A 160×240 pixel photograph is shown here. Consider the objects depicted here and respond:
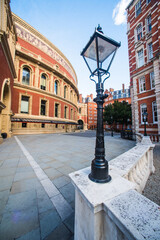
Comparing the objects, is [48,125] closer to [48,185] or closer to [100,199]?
[48,185]

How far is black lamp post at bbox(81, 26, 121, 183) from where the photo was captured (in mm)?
1262

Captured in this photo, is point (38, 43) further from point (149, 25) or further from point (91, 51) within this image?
point (91, 51)

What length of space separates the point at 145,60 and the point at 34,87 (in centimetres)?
1698

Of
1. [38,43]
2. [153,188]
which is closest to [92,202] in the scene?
[153,188]

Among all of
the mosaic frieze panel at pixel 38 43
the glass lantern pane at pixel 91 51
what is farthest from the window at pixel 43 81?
the glass lantern pane at pixel 91 51

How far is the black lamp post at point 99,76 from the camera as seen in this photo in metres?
1.26

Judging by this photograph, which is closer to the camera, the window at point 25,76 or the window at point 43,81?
the window at point 25,76

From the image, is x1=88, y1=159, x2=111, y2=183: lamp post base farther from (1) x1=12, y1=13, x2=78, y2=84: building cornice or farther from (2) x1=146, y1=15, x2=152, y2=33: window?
(1) x1=12, y1=13, x2=78, y2=84: building cornice

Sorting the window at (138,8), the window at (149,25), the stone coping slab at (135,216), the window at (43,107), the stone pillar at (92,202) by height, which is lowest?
the stone pillar at (92,202)

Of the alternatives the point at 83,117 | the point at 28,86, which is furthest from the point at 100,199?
the point at 83,117

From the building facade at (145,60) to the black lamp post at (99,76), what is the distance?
37.4 ft

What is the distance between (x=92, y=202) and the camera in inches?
32.3

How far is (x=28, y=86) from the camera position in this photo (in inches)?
603

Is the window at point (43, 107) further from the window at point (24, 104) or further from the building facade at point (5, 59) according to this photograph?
→ the building facade at point (5, 59)
